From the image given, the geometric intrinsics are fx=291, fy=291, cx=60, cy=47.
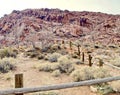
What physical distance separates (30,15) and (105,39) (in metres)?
26.2

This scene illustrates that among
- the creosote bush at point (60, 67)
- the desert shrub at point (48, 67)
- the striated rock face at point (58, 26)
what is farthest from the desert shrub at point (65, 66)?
the striated rock face at point (58, 26)

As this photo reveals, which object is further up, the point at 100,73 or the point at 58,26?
the point at 58,26

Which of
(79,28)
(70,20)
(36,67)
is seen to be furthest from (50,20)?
(36,67)

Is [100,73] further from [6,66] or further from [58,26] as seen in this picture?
[58,26]

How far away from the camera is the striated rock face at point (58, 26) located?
184 feet

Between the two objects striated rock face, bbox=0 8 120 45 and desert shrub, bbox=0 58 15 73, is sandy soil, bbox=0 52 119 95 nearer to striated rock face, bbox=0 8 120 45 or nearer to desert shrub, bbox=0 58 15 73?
desert shrub, bbox=0 58 15 73

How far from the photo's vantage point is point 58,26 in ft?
210

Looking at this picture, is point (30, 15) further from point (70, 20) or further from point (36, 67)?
point (36, 67)

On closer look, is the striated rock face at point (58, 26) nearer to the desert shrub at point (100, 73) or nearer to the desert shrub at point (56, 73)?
the desert shrub at point (56, 73)

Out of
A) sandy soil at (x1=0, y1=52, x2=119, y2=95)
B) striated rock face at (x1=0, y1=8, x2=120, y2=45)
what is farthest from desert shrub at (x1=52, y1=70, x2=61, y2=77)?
striated rock face at (x1=0, y1=8, x2=120, y2=45)

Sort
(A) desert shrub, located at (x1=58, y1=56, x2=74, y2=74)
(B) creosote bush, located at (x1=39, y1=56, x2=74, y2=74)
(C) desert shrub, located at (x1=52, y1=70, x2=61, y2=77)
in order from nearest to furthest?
(C) desert shrub, located at (x1=52, y1=70, x2=61, y2=77), (A) desert shrub, located at (x1=58, y1=56, x2=74, y2=74), (B) creosote bush, located at (x1=39, y1=56, x2=74, y2=74)

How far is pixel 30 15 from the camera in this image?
7425 cm

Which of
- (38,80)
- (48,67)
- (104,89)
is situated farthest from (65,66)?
(104,89)

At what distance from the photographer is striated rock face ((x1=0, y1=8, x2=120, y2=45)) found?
56059 millimetres
